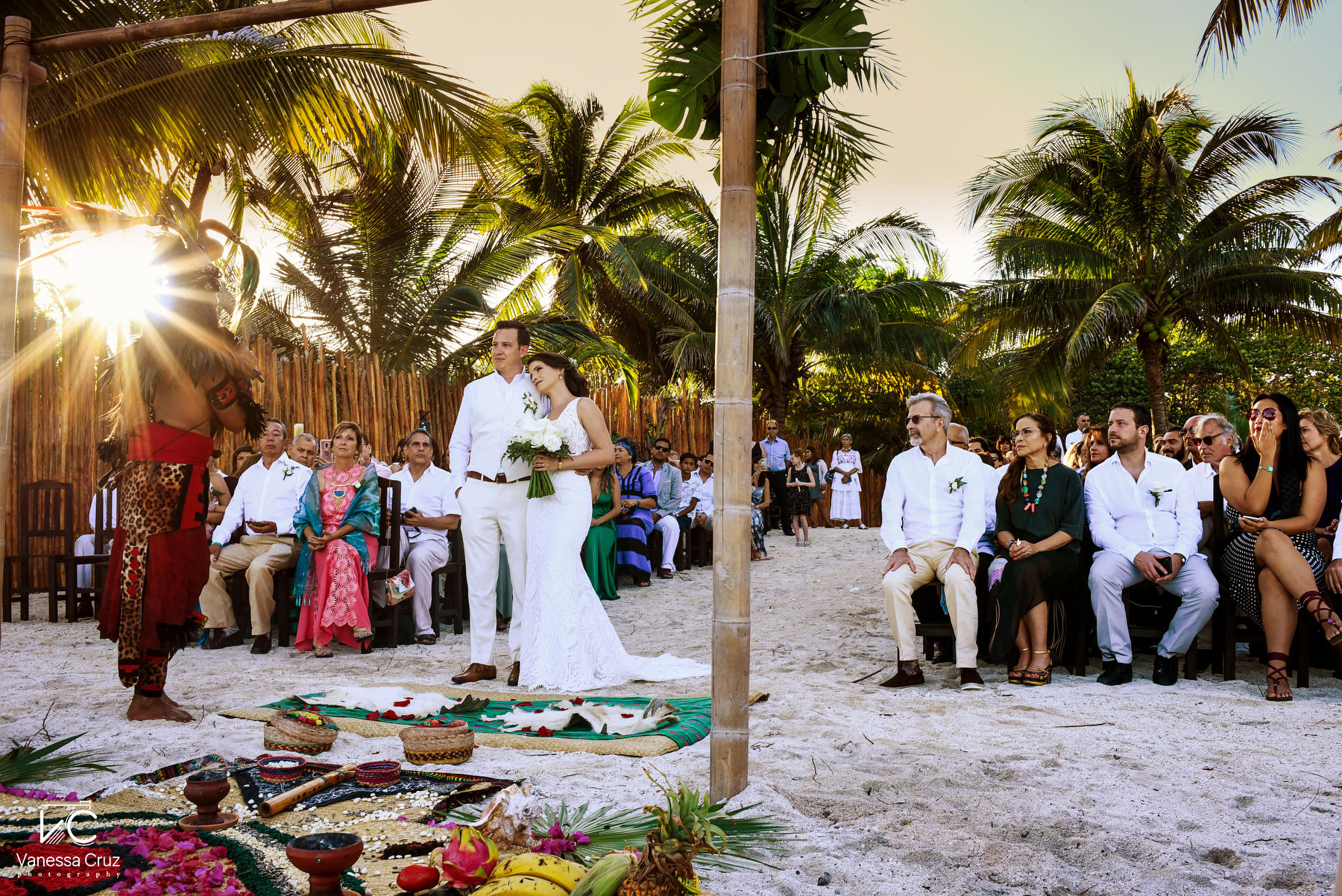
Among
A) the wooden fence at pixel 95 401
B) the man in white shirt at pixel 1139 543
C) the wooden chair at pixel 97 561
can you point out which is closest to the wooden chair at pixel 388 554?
the wooden chair at pixel 97 561

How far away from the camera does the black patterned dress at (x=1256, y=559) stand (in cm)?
588

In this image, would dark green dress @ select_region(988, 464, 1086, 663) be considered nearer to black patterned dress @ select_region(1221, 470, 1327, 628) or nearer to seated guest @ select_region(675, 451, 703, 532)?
black patterned dress @ select_region(1221, 470, 1327, 628)

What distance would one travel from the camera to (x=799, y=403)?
2577 centimetres

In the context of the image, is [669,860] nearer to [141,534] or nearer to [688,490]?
[141,534]

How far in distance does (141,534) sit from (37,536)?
637 cm

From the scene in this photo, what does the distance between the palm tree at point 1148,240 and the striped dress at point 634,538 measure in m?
10.0

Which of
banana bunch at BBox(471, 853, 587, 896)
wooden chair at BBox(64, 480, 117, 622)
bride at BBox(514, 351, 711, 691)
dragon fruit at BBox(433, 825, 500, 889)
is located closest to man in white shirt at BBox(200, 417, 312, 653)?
wooden chair at BBox(64, 480, 117, 622)

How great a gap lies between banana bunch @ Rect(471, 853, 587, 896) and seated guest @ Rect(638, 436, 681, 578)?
9588 millimetres

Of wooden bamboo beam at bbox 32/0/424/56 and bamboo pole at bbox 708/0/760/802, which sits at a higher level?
wooden bamboo beam at bbox 32/0/424/56

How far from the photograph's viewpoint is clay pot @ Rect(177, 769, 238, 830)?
115 inches

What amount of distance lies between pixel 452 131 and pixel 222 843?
7064 millimetres

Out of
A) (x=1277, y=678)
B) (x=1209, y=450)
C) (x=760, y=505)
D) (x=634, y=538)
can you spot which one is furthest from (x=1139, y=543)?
(x=760, y=505)

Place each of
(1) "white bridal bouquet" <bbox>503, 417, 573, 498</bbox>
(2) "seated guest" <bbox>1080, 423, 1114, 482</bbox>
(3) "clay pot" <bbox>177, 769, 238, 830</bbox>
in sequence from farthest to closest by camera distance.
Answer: (2) "seated guest" <bbox>1080, 423, 1114, 482</bbox>
(1) "white bridal bouquet" <bbox>503, 417, 573, 498</bbox>
(3) "clay pot" <bbox>177, 769, 238, 830</bbox>

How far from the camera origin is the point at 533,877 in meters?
2.29
